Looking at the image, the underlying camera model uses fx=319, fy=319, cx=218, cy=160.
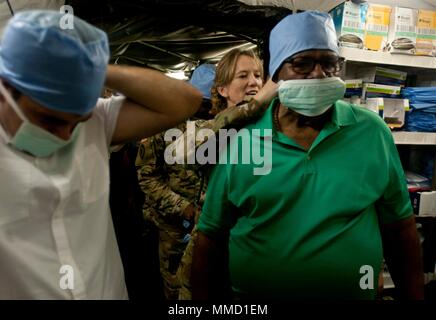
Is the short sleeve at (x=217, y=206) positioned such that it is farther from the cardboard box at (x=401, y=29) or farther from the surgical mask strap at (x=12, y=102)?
the cardboard box at (x=401, y=29)

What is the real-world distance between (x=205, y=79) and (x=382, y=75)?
133cm

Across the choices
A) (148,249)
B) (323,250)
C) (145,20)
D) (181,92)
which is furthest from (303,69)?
(148,249)

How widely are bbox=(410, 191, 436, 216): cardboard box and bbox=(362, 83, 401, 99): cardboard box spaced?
75 cm

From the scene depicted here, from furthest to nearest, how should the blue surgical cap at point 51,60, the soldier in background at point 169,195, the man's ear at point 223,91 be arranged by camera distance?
the soldier in background at point 169,195, the man's ear at point 223,91, the blue surgical cap at point 51,60

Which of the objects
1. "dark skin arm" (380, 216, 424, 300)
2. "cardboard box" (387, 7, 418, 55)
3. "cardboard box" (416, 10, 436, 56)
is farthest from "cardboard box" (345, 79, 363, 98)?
"dark skin arm" (380, 216, 424, 300)

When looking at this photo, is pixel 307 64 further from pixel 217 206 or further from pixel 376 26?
pixel 376 26

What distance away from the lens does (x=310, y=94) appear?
1.00 m

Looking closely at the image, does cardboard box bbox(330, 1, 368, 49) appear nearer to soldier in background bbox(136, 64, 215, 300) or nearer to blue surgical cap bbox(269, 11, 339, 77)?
soldier in background bbox(136, 64, 215, 300)

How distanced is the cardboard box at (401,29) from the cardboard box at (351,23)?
24 centimetres

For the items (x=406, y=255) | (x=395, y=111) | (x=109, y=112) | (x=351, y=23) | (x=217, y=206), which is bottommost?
(x=406, y=255)

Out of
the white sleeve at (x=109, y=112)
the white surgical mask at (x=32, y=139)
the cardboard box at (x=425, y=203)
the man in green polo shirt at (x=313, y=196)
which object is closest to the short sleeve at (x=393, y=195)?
the man in green polo shirt at (x=313, y=196)

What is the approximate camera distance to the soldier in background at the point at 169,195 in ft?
5.67

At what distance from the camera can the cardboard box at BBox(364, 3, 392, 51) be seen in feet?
7.09

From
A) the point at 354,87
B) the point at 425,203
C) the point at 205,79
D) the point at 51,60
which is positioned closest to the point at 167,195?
the point at 205,79
